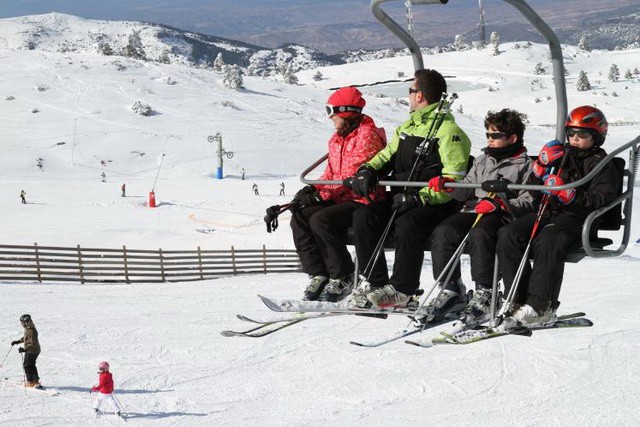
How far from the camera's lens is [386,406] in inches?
677

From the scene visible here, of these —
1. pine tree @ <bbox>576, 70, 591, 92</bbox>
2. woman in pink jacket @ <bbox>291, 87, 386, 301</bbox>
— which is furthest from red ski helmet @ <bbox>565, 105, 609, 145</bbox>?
pine tree @ <bbox>576, 70, 591, 92</bbox>

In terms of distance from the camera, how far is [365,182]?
262 inches

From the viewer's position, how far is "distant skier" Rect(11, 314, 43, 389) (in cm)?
1445

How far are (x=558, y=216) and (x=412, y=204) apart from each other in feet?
4.11

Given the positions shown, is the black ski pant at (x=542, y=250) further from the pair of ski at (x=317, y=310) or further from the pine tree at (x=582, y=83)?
the pine tree at (x=582, y=83)

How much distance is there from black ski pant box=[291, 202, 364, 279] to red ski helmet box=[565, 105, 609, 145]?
2.08 metres

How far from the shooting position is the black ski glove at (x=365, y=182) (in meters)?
6.66

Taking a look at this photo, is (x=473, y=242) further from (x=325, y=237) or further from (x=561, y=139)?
(x=325, y=237)

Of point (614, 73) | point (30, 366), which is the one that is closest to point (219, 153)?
point (30, 366)

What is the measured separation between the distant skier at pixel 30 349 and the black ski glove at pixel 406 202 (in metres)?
9.42

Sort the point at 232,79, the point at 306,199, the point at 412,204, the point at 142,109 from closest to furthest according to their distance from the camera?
the point at 412,204, the point at 306,199, the point at 142,109, the point at 232,79

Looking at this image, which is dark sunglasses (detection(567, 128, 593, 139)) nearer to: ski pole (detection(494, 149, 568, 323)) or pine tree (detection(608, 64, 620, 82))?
ski pole (detection(494, 149, 568, 323))

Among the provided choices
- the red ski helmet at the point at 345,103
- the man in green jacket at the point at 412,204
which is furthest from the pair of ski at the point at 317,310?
the red ski helmet at the point at 345,103

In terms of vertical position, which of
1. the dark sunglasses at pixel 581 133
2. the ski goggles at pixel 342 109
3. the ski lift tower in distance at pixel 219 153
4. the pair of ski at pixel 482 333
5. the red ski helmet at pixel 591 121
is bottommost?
the ski lift tower in distance at pixel 219 153
